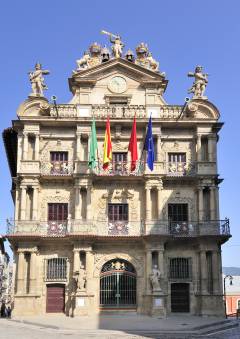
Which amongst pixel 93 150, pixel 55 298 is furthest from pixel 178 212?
pixel 55 298

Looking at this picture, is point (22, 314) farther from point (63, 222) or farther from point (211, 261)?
point (211, 261)

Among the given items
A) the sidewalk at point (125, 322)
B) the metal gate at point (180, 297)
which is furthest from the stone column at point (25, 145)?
the metal gate at point (180, 297)

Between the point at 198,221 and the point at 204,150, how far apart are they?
5.06 metres

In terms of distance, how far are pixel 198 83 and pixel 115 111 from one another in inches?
248

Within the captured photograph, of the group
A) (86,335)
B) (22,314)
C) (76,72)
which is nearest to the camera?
(86,335)

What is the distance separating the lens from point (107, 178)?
36.9m

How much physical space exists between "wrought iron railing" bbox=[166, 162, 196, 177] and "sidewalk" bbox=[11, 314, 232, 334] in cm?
941

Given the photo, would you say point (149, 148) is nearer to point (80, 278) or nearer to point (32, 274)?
point (80, 278)

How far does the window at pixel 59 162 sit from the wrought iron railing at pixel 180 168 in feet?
22.9

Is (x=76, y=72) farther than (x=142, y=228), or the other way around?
(x=76, y=72)

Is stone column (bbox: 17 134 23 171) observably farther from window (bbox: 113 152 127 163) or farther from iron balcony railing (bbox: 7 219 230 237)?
window (bbox: 113 152 127 163)

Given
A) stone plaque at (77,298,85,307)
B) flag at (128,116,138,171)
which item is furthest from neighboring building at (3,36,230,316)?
flag at (128,116,138,171)

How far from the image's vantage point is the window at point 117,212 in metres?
36.8

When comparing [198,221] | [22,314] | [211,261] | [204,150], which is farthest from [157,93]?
[22,314]
